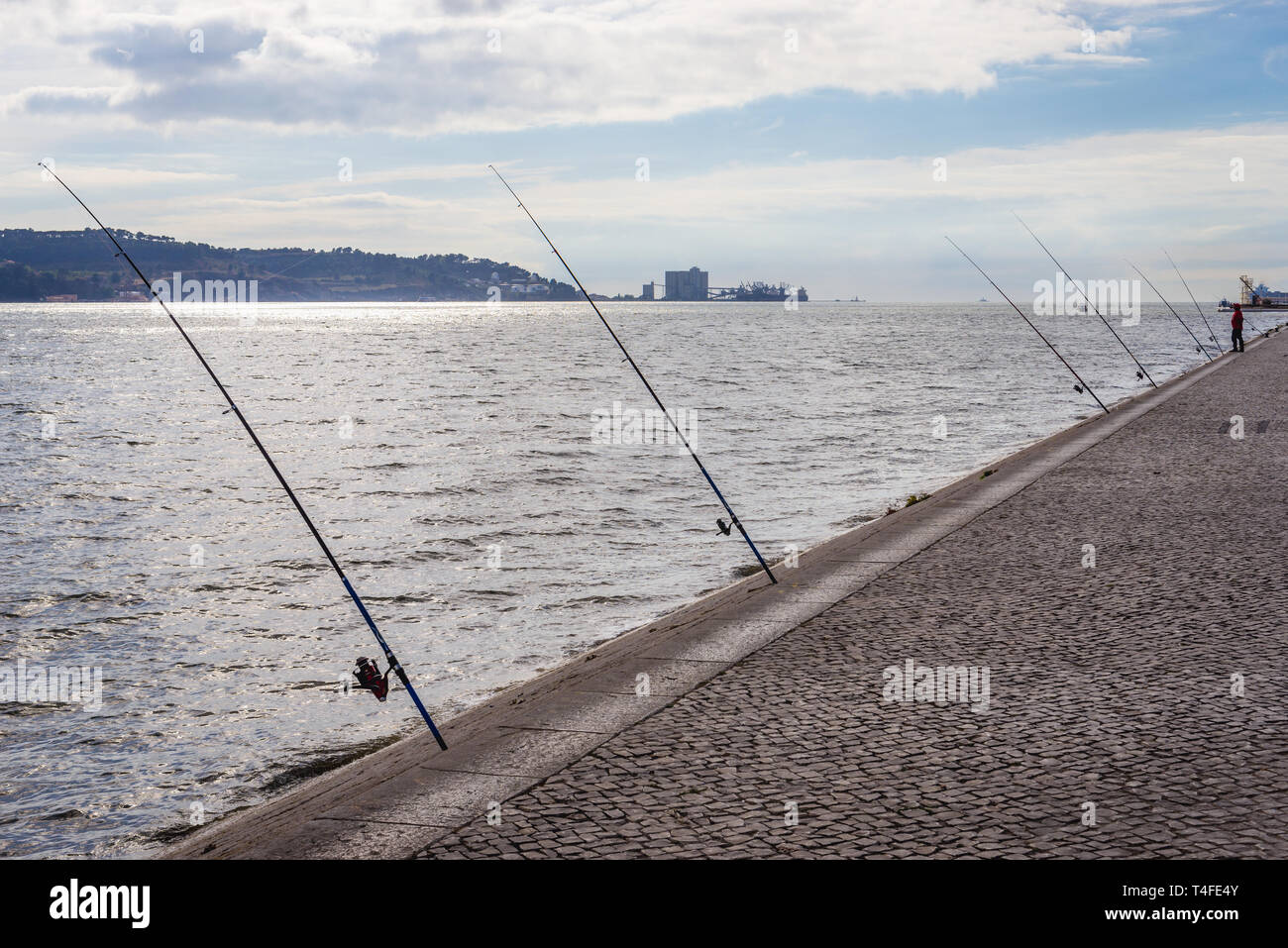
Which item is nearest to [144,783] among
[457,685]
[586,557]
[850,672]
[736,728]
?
[457,685]

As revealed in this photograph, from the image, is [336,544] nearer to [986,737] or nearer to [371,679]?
[371,679]

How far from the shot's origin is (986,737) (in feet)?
16.7

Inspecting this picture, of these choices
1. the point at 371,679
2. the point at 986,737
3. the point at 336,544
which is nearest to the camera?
the point at 986,737

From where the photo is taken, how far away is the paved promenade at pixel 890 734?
163 inches

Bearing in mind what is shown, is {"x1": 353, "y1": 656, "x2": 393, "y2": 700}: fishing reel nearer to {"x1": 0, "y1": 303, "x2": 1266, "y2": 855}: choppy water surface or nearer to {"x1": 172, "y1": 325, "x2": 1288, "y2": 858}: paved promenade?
{"x1": 172, "y1": 325, "x2": 1288, "y2": 858}: paved promenade

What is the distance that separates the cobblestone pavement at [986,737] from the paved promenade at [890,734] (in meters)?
0.02

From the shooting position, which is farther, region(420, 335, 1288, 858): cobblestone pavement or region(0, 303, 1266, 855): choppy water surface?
region(0, 303, 1266, 855): choppy water surface

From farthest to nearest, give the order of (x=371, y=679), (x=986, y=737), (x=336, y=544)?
(x=336, y=544) → (x=371, y=679) → (x=986, y=737)

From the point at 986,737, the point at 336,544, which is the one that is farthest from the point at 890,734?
the point at 336,544

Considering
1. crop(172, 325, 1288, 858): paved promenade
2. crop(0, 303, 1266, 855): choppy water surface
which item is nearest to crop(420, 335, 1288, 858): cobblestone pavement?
crop(172, 325, 1288, 858): paved promenade

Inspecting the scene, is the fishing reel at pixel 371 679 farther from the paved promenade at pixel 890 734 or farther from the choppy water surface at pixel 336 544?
the choppy water surface at pixel 336 544

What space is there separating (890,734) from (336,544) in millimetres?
10734

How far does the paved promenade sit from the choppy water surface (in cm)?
199

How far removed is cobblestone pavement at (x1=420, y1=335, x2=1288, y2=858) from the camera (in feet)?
13.4
